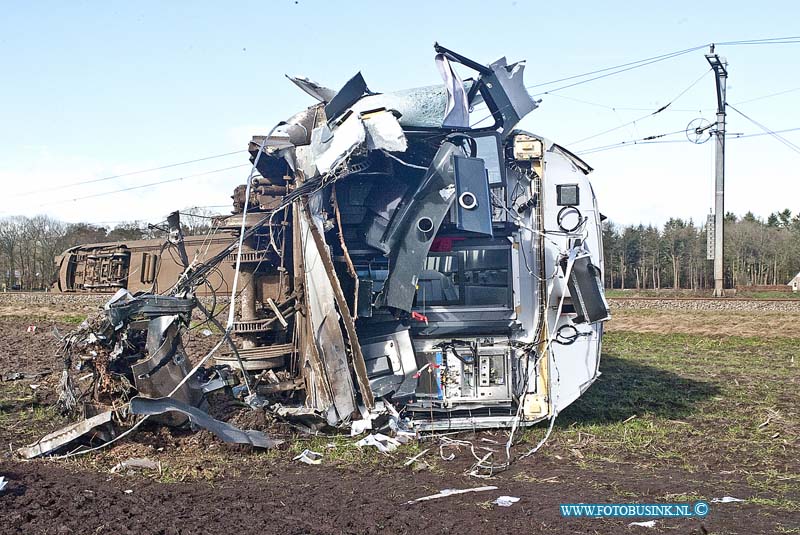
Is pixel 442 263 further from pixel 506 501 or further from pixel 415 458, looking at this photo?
pixel 506 501

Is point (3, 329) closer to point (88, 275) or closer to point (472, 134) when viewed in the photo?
point (88, 275)

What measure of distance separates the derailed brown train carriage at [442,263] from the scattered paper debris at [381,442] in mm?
397

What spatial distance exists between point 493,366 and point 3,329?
17201 millimetres

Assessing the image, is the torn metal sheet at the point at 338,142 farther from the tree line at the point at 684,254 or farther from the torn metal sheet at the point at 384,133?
the tree line at the point at 684,254

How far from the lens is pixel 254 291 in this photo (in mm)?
8195

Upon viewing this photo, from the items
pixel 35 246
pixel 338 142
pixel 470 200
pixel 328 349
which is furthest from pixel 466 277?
pixel 35 246

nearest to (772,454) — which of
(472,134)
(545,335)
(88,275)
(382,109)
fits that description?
(545,335)

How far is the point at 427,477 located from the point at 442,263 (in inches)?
97.6

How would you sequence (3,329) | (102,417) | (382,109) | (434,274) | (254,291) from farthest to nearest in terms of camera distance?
(3,329)
(254,291)
(434,274)
(382,109)
(102,417)

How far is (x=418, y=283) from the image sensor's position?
745 centimetres

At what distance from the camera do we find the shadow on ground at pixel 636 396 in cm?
834

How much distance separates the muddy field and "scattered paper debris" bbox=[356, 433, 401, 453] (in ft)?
0.39

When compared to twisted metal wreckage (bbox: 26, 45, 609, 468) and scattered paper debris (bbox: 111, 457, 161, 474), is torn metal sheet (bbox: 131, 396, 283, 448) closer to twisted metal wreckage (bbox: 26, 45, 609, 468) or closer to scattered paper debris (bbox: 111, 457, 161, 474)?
twisted metal wreckage (bbox: 26, 45, 609, 468)

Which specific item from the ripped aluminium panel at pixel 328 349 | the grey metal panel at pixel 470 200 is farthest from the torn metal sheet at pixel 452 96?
the ripped aluminium panel at pixel 328 349
